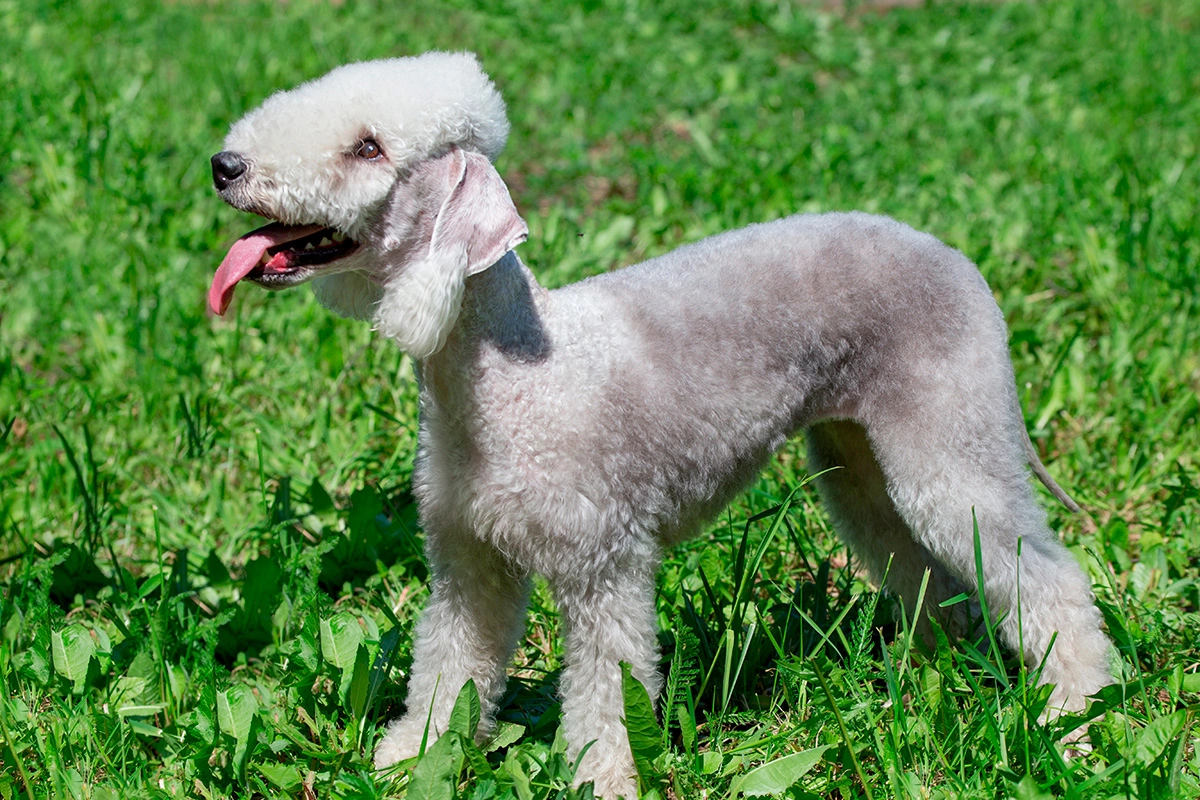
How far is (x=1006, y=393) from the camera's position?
255 cm

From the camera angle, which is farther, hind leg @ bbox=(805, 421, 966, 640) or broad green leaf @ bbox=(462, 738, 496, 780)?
hind leg @ bbox=(805, 421, 966, 640)

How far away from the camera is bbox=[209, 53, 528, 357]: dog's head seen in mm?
2014

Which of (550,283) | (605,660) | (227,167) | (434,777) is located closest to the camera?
(227,167)

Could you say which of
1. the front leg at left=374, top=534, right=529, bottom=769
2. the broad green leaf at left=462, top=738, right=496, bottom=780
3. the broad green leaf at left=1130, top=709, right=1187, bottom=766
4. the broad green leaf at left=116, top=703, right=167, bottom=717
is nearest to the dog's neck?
the front leg at left=374, top=534, right=529, bottom=769

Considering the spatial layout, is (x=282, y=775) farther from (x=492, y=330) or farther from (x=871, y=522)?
(x=871, y=522)

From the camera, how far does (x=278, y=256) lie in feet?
6.87

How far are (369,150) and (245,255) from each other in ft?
0.96

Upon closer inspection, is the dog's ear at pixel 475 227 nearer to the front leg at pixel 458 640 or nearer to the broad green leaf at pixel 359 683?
the front leg at pixel 458 640

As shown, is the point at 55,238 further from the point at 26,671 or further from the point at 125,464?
the point at 26,671

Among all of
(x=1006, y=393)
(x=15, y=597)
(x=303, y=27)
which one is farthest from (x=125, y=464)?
(x=303, y=27)

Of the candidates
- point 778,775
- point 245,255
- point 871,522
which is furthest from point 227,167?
point 871,522

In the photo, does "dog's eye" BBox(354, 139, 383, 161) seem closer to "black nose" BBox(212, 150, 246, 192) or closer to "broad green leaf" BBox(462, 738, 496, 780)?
"black nose" BBox(212, 150, 246, 192)

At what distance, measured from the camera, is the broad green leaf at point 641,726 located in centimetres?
223

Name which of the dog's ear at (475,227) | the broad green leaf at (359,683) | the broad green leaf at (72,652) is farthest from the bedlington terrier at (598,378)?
the broad green leaf at (72,652)
